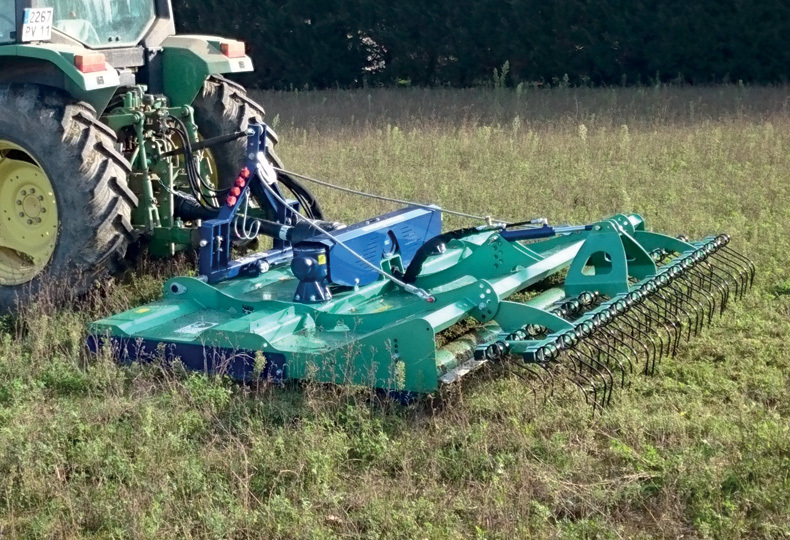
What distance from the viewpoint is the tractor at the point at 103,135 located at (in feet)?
18.5

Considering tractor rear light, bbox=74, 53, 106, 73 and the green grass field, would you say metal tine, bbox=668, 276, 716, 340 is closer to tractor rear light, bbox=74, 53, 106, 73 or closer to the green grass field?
the green grass field

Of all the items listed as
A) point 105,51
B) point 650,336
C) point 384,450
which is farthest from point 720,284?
point 105,51

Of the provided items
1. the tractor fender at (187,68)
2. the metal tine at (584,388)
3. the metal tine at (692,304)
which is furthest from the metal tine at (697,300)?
the tractor fender at (187,68)

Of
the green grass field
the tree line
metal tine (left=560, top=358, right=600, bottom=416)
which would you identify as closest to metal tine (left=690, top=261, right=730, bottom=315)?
the green grass field

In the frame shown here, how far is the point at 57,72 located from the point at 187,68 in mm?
913

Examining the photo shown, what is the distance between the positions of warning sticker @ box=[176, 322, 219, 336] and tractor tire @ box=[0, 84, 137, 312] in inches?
36.5

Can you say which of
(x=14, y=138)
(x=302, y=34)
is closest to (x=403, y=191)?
(x=14, y=138)

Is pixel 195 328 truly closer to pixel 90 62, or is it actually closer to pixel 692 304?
pixel 90 62

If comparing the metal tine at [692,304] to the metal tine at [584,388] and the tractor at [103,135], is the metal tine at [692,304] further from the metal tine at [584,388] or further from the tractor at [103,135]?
the tractor at [103,135]

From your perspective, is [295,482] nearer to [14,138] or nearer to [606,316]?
[606,316]

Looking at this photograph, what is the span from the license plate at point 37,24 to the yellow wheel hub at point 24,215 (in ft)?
2.08

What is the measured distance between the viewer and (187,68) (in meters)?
6.46

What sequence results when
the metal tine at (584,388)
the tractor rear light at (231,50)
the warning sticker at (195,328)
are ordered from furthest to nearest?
the tractor rear light at (231,50), the warning sticker at (195,328), the metal tine at (584,388)

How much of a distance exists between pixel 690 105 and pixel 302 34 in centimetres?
923
